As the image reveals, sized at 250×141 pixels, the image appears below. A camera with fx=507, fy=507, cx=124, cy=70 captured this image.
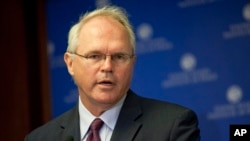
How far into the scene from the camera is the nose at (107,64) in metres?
2.29

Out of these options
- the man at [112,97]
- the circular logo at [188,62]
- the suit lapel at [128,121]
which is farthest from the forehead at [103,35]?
the circular logo at [188,62]

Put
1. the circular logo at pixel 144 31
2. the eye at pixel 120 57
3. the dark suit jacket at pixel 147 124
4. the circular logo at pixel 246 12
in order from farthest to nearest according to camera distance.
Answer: the circular logo at pixel 144 31 < the circular logo at pixel 246 12 < the eye at pixel 120 57 < the dark suit jacket at pixel 147 124

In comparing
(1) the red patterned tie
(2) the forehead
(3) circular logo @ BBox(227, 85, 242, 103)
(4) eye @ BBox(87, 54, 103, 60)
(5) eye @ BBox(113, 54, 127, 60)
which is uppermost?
(2) the forehead

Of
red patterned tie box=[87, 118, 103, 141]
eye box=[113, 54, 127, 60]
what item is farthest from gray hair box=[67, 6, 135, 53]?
red patterned tie box=[87, 118, 103, 141]

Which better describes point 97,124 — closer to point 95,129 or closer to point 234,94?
point 95,129

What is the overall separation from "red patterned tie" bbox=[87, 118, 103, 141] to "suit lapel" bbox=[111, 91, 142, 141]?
0.08m

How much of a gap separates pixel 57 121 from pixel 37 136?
126mm

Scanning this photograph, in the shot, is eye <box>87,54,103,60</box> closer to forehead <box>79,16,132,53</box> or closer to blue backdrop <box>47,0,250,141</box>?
forehead <box>79,16,132,53</box>

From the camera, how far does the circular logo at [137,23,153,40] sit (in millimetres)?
3303

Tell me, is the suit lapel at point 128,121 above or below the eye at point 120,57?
below

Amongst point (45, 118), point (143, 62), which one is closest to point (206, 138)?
point (143, 62)

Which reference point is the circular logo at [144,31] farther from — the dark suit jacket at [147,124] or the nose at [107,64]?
the nose at [107,64]

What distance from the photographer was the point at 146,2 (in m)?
3.35

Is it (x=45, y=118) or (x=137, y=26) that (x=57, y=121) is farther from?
(x=45, y=118)
